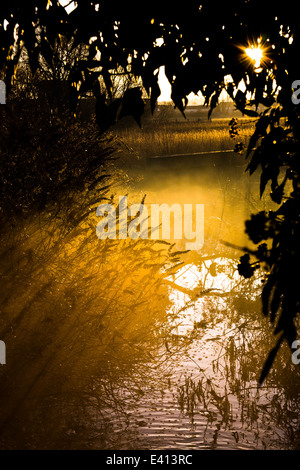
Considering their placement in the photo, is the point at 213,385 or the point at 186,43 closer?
the point at 186,43

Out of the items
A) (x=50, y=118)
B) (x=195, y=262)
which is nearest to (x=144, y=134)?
(x=195, y=262)

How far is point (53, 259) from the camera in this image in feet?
15.1

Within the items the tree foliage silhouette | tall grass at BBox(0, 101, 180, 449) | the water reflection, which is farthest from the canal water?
the tree foliage silhouette

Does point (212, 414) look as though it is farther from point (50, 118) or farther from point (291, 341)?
point (50, 118)

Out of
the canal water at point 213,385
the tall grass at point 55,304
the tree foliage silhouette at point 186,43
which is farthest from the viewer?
the tall grass at point 55,304

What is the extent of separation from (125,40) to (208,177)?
606 inches

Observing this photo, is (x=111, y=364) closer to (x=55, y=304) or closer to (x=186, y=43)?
(x=55, y=304)

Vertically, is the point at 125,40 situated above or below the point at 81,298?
above

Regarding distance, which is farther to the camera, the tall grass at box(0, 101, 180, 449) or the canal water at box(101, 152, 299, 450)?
the tall grass at box(0, 101, 180, 449)

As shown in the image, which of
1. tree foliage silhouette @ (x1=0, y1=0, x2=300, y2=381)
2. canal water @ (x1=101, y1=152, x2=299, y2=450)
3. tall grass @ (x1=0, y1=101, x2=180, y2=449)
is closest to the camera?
tree foliage silhouette @ (x1=0, y1=0, x2=300, y2=381)

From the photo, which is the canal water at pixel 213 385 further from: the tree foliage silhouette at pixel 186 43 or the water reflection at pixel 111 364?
the tree foliage silhouette at pixel 186 43

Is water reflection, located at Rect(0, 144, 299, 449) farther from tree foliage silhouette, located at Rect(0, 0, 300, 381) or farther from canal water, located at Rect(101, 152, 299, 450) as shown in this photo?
tree foliage silhouette, located at Rect(0, 0, 300, 381)

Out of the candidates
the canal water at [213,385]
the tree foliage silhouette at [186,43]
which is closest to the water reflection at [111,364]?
Result: the canal water at [213,385]

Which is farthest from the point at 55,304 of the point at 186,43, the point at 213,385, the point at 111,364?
the point at 186,43
